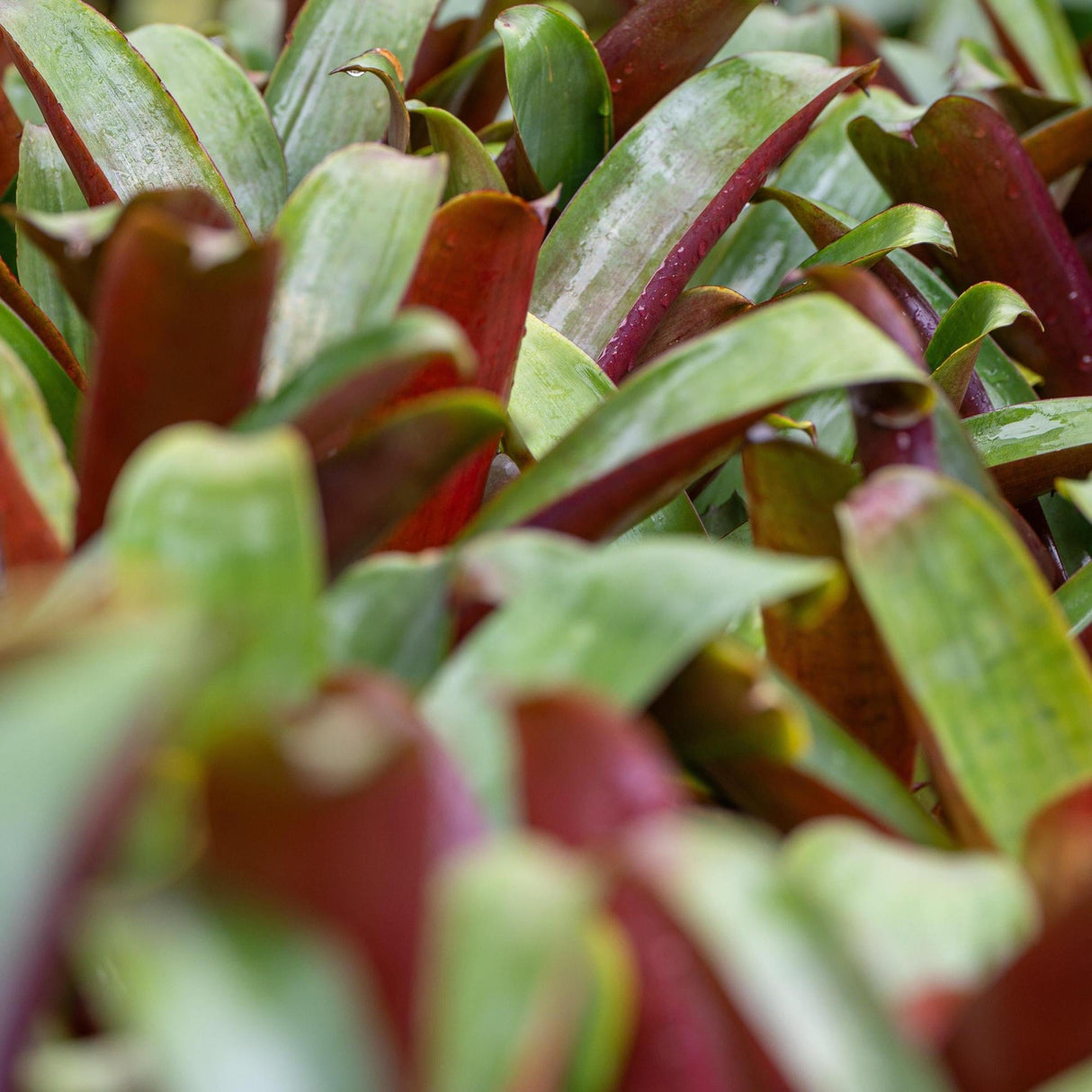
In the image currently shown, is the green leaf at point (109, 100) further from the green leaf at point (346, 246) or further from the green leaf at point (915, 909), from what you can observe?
the green leaf at point (915, 909)

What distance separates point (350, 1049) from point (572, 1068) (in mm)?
58

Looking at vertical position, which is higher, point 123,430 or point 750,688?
point 123,430

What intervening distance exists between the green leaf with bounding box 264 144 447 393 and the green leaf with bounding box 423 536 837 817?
0.62 ft

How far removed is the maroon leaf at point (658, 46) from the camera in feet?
3.27

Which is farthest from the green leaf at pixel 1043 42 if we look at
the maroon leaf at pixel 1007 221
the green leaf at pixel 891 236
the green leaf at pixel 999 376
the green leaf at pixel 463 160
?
the green leaf at pixel 463 160

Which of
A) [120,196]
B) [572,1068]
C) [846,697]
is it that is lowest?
[846,697]

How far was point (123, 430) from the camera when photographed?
495 mm

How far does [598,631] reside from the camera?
0.40 meters

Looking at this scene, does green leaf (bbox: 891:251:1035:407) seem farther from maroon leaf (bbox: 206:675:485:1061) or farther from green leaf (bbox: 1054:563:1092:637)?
maroon leaf (bbox: 206:675:485:1061)

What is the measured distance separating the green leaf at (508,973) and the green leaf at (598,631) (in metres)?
0.09

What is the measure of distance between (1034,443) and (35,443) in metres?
0.57

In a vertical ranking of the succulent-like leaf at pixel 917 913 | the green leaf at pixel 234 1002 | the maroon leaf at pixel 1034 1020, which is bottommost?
the maroon leaf at pixel 1034 1020

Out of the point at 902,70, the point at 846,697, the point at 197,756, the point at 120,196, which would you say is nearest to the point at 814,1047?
the point at 197,756

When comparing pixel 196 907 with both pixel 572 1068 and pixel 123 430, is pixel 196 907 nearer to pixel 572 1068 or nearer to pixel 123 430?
pixel 572 1068
